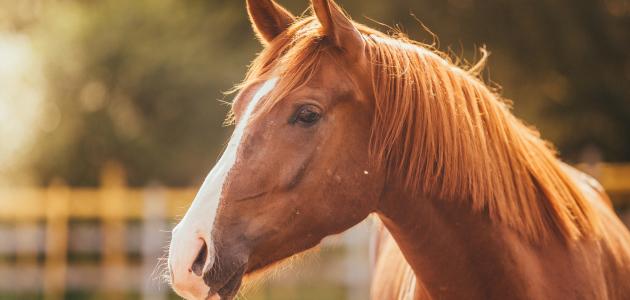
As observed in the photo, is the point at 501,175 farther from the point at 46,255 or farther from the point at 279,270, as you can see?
the point at 46,255

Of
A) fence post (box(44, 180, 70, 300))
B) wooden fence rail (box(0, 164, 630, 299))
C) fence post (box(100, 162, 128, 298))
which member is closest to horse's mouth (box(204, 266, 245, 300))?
wooden fence rail (box(0, 164, 630, 299))

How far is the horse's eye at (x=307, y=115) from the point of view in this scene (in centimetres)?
260

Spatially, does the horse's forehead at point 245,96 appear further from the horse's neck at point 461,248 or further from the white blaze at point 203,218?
the horse's neck at point 461,248

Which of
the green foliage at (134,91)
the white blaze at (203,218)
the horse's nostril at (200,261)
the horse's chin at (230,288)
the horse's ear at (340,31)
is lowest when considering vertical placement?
the horse's chin at (230,288)

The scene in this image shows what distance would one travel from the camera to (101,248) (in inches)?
473

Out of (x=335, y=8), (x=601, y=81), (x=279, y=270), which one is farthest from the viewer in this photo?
(x=601, y=81)

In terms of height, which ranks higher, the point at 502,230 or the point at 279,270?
the point at 502,230

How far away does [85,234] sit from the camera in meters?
12.1

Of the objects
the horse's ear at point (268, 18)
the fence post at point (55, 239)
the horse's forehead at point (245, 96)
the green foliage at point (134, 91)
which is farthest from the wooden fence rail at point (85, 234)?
the horse's forehead at point (245, 96)

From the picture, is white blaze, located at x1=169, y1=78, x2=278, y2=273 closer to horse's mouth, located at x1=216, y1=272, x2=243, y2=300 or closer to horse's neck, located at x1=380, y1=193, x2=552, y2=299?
horse's mouth, located at x1=216, y1=272, x2=243, y2=300

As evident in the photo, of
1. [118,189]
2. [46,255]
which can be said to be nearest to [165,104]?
[118,189]

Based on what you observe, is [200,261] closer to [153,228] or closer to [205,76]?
[153,228]

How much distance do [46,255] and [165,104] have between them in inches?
131

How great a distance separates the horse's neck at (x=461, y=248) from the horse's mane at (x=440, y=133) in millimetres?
52
